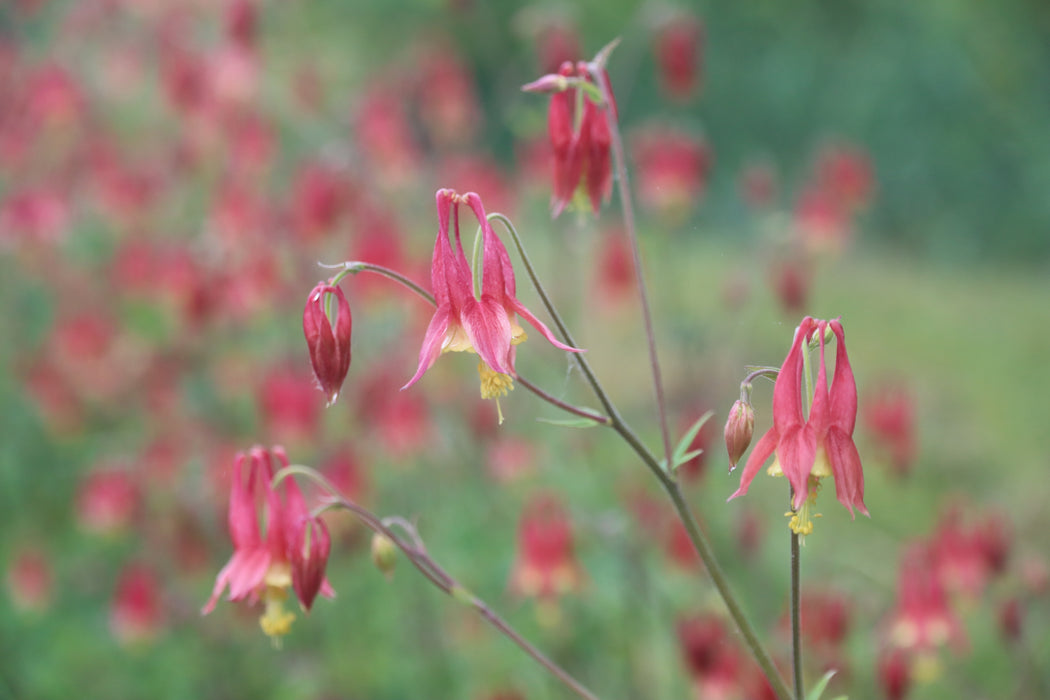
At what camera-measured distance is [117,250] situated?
6117 millimetres

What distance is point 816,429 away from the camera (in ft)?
3.94

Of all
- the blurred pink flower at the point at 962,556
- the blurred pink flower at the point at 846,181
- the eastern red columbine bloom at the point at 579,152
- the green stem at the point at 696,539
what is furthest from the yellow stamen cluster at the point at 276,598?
the blurred pink flower at the point at 846,181

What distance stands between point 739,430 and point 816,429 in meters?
0.11

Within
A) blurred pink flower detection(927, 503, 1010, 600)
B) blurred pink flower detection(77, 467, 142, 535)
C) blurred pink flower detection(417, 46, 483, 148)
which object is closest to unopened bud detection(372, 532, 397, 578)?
blurred pink flower detection(927, 503, 1010, 600)

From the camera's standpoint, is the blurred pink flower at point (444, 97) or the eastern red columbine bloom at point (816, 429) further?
the blurred pink flower at point (444, 97)

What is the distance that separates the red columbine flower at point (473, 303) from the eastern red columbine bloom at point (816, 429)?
300 mm

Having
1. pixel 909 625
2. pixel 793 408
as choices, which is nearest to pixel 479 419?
pixel 909 625

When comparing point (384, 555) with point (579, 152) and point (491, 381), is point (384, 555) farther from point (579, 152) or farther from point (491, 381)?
point (579, 152)

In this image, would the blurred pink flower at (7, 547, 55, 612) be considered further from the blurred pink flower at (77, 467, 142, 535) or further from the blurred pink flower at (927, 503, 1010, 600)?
the blurred pink flower at (927, 503, 1010, 600)

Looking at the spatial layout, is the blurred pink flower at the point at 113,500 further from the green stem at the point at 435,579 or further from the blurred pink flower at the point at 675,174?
the green stem at the point at 435,579

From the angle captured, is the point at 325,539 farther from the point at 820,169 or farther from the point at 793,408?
the point at 820,169

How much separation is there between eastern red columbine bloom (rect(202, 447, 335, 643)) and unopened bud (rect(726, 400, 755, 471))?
644mm

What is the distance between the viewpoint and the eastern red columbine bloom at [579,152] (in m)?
1.61

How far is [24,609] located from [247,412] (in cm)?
170
